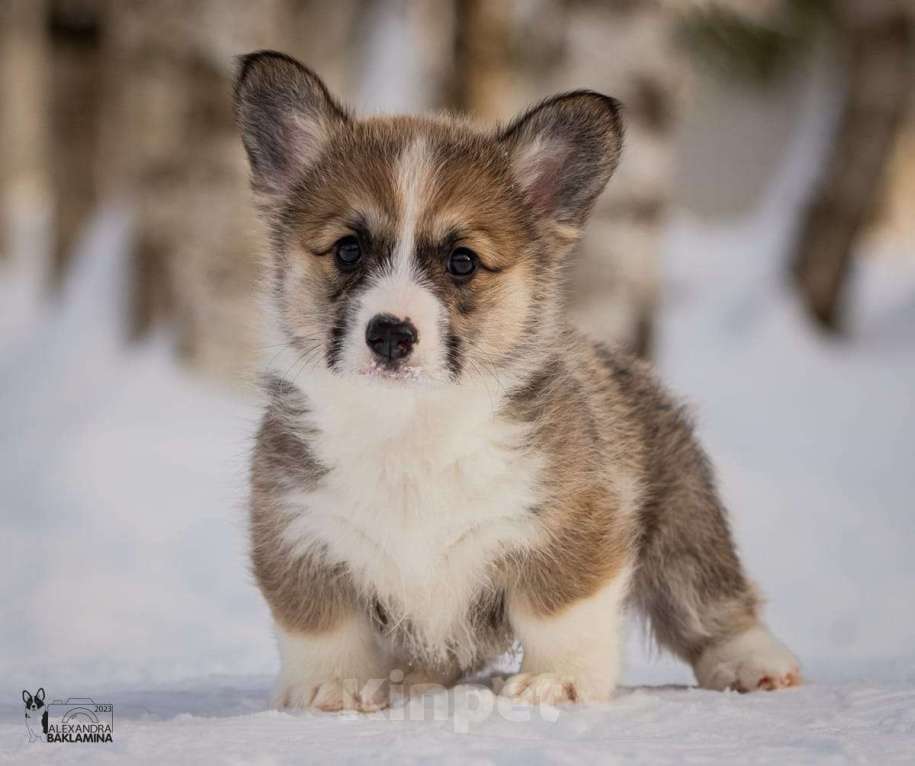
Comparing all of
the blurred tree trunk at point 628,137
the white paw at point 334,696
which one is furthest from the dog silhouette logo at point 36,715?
the blurred tree trunk at point 628,137

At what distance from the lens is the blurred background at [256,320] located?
6.32 meters

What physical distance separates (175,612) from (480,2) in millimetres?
6351

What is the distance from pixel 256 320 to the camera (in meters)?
4.27

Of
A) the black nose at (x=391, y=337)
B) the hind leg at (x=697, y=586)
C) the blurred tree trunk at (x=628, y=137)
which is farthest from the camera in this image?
the blurred tree trunk at (x=628, y=137)

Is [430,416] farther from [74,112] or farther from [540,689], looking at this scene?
[74,112]

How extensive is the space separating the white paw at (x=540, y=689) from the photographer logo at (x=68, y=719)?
1.01m

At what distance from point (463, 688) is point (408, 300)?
1.06m

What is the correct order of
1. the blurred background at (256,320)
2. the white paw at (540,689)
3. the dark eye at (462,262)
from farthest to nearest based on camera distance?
the blurred background at (256,320)
the dark eye at (462,262)
the white paw at (540,689)

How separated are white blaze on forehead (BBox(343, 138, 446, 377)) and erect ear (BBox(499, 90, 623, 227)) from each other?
1.48ft

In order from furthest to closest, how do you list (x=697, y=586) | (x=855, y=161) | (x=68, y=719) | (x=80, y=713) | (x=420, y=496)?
1. (x=855, y=161)
2. (x=697, y=586)
3. (x=420, y=496)
4. (x=80, y=713)
5. (x=68, y=719)

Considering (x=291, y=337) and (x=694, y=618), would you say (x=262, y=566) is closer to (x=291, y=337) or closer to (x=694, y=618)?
(x=291, y=337)

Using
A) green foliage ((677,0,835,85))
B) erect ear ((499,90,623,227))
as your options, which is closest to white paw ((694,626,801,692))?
erect ear ((499,90,623,227))

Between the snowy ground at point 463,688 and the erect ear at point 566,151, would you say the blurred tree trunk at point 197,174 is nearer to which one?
the snowy ground at point 463,688

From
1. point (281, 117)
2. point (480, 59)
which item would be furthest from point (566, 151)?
point (480, 59)
